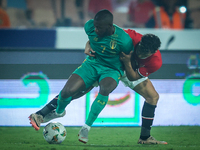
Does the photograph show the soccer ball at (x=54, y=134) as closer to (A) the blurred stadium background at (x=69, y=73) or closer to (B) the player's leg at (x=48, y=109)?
(B) the player's leg at (x=48, y=109)

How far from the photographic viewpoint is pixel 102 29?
3.50m

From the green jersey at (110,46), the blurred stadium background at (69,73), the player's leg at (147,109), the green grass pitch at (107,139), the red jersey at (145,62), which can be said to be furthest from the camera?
the blurred stadium background at (69,73)

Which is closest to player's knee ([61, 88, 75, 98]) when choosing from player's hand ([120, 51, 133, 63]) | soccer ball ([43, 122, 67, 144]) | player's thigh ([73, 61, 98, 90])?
player's thigh ([73, 61, 98, 90])

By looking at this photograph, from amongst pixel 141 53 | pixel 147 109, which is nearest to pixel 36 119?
pixel 147 109

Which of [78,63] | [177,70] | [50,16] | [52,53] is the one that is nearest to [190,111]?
[177,70]

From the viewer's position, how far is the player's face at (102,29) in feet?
11.4

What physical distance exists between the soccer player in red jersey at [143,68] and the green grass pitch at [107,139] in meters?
0.30

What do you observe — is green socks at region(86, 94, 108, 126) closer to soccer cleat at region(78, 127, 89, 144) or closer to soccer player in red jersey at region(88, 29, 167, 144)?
soccer cleat at region(78, 127, 89, 144)

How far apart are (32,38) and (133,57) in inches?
79.0

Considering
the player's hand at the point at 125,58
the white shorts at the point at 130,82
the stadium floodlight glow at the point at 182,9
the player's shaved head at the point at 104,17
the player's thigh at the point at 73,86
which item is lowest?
the white shorts at the point at 130,82

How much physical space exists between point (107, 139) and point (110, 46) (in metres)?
1.30

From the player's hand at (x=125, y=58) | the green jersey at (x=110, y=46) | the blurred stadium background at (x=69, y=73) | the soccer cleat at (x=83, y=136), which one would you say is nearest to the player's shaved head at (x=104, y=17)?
the green jersey at (x=110, y=46)

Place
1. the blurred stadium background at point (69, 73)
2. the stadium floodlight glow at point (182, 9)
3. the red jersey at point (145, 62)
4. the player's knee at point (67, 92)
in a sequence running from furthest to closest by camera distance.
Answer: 1. the stadium floodlight glow at point (182, 9)
2. the blurred stadium background at point (69, 73)
3. the red jersey at point (145, 62)
4. the player's knee at point (67, 92)

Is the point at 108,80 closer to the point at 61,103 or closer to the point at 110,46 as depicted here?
the point at 110,46
